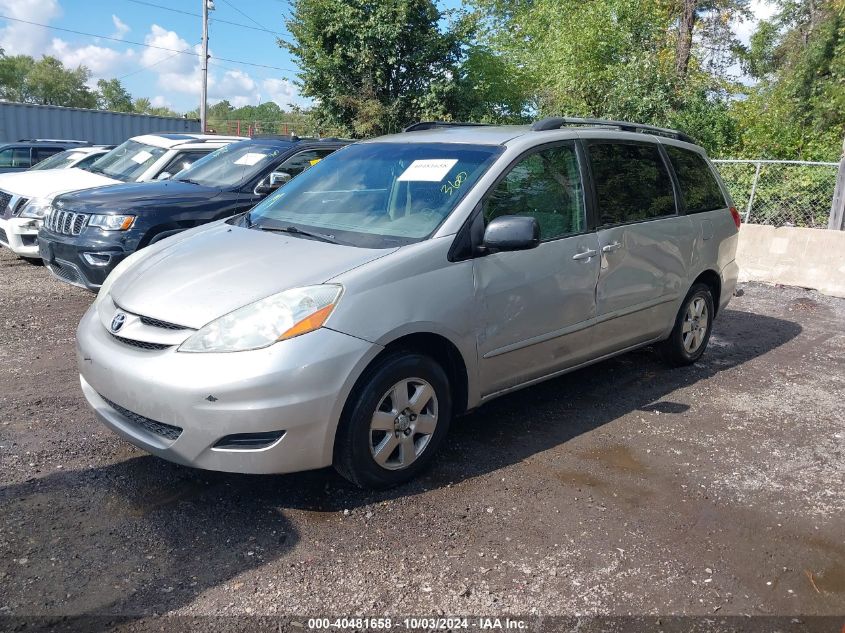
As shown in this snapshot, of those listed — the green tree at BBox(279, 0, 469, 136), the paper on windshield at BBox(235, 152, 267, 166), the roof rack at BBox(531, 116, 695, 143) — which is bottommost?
the paper on windshield at BBox(235, 152, 267, 166)

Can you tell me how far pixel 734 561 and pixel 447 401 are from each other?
150 cm

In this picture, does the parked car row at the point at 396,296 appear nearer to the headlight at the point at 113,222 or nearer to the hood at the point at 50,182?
the headlight at the point at 113,222

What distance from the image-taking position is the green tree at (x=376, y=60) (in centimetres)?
1758

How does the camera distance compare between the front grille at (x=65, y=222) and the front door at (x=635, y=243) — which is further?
the front grille at (x=65, y=222)

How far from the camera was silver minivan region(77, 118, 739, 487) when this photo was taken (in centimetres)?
316

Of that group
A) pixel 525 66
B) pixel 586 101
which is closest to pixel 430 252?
pixel 586 101

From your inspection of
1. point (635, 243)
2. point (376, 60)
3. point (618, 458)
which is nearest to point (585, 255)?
point (635, 243)

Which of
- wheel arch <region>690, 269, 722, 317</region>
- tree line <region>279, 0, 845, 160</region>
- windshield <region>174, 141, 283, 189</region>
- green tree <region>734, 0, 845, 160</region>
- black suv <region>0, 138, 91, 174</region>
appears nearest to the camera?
wheel arch <region>690, 269, 722, 317</region>

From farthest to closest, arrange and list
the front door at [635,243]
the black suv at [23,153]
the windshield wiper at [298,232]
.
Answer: the black suv at [23,153] < the front door at [635,243] < the windshield wiper at [298,232]

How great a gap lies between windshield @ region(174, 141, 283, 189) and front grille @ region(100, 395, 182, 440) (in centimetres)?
411

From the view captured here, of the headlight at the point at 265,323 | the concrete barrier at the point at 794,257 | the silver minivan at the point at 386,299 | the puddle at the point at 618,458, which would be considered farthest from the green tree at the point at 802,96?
the headlight at the point at 265,323

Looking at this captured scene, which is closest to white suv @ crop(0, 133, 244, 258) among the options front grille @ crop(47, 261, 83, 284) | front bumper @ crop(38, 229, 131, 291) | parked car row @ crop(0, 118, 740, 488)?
front grille @ crop(47, 261, 83, 284)

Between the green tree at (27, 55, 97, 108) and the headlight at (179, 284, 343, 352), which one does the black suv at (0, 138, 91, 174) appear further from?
the green tree at (27, 55, 97, 108)

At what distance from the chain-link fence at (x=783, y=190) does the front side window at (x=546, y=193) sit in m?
7.31
